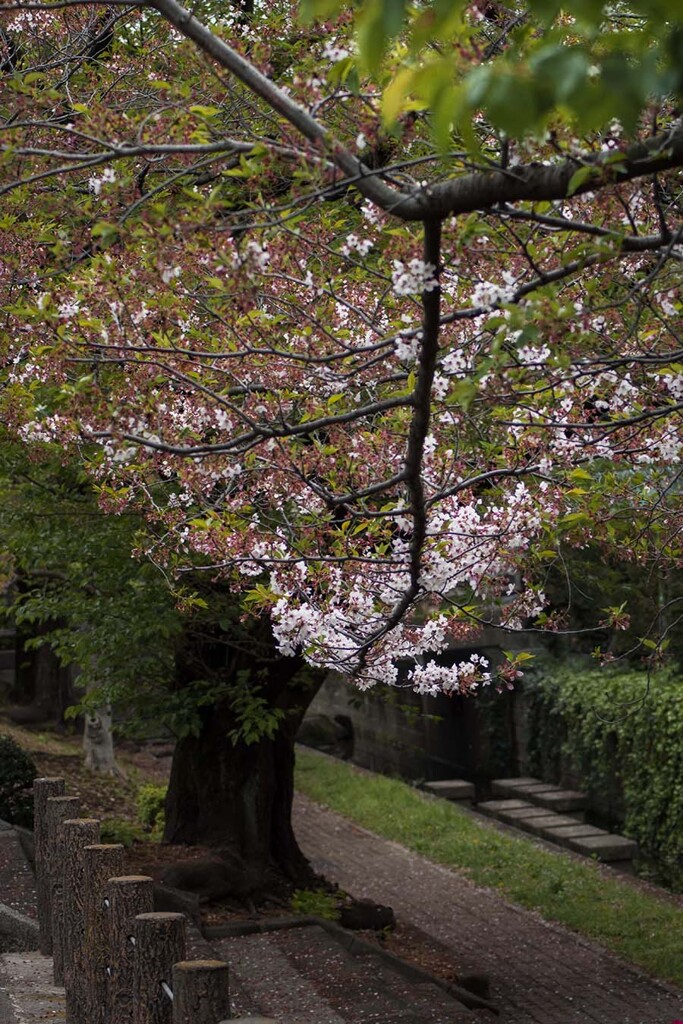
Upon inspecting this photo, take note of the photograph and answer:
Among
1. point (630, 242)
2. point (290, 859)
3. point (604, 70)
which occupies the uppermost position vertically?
point (630, 242)

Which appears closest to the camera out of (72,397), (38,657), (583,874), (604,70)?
(604,70)

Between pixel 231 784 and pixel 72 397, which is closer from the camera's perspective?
pixel 72 397

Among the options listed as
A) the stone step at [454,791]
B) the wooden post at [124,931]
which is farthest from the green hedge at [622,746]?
the wooden post at [124,931]

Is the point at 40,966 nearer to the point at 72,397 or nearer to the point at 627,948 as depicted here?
the point at 72,397

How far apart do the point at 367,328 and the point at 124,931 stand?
312 centimetres

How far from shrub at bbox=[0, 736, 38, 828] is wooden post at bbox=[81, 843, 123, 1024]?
6846mm

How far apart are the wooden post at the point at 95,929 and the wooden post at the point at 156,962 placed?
84 cm

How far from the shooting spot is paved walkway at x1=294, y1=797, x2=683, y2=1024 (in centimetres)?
1078

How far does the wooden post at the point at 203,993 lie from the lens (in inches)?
194

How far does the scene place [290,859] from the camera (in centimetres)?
1287

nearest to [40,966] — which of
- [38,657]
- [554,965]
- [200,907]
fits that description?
[200,907]

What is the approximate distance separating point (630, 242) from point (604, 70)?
194 centimetres

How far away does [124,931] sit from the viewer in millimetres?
6266

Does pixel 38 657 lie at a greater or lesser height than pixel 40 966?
greater
